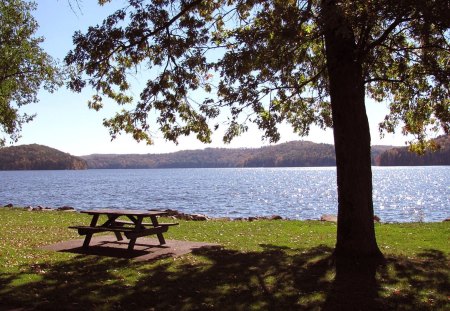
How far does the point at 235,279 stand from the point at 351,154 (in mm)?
3635

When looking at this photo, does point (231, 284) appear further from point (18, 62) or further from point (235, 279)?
point (18, 62)

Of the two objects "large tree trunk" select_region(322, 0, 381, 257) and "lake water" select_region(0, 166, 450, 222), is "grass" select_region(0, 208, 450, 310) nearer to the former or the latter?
"large tree trunk" select_region(322, 0, 381, 257)

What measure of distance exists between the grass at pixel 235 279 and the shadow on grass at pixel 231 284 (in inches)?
0.6

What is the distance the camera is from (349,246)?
1008 cm

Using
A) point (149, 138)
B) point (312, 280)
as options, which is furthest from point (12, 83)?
point (312, 280)

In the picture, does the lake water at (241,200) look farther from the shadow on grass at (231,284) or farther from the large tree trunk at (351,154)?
the shadow on grass at (231,284)

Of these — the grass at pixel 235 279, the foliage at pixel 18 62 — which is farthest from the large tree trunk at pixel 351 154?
the foliage at pixel 18 62

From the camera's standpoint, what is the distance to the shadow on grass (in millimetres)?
7309

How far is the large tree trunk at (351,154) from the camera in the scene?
9961 mm

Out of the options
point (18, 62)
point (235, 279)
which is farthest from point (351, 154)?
point (18, 62)

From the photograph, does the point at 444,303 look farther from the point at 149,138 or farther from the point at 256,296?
the point at 149,138

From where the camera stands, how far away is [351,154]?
9.96 m

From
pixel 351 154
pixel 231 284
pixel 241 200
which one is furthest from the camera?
pixel 241 200

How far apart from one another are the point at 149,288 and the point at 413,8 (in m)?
6.85
